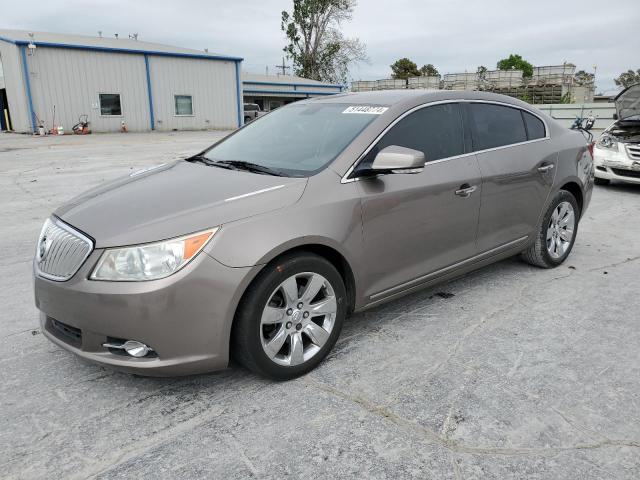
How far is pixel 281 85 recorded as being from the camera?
142 ft

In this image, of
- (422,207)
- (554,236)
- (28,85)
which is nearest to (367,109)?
(422,207)

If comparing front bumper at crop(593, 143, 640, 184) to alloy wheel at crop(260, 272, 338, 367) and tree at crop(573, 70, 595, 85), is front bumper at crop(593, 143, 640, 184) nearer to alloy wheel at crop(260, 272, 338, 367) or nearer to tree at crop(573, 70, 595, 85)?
alloy wheel at crop(260, 272, 338, 367)

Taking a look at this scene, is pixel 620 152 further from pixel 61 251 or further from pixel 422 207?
pixel 61 251

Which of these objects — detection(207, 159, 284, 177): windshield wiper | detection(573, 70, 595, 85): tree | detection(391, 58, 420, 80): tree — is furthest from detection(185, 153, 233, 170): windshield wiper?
detection(391, 58, 420, 80): tree

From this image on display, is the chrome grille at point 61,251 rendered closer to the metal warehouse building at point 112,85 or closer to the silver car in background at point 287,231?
the silver car in background at point 287,231

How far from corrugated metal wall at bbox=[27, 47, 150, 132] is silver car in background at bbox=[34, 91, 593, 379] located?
25.4 m

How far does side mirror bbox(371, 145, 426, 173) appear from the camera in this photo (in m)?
3.08

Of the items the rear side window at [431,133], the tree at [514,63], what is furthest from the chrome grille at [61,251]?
the tree at [514,63]

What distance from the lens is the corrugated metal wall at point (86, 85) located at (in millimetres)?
25281

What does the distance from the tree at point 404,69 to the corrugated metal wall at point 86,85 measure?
6205 centimetres

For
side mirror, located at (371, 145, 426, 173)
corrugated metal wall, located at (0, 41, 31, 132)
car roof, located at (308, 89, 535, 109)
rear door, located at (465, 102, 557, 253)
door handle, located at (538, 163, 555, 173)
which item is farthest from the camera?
corrugated metal wall, located at (0, 41, 31, 132)

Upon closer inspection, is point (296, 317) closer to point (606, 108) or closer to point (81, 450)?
point (81, 450)

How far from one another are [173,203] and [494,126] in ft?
8.86

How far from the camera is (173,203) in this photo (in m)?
2.84
